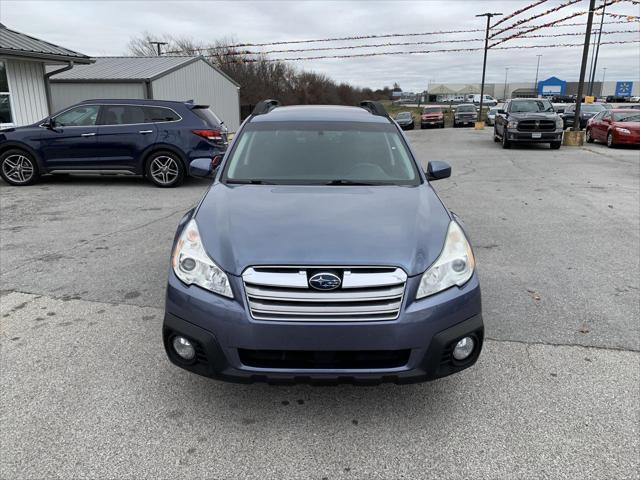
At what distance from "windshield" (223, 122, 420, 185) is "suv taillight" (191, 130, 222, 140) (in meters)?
6.28

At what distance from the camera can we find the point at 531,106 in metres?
19.4

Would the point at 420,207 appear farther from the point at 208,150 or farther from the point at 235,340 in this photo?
the point at 208,150

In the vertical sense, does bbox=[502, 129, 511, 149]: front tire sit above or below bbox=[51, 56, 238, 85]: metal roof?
below

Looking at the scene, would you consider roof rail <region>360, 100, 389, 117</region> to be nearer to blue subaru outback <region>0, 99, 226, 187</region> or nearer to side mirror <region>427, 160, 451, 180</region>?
side mirror <region>427, 160, 451, 180</region>

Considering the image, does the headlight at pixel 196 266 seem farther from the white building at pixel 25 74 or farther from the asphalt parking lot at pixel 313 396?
the white building at pixel 25 74

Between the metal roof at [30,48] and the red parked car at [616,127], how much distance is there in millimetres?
18486

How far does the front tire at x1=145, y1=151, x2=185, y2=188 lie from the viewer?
34.4 feet

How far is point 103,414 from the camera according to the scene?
287 cm

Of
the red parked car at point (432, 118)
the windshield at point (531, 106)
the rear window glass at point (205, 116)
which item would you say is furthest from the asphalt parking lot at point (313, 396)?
the red parked car at point (432, 118)

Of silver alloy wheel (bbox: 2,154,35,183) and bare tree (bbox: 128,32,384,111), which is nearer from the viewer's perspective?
silver alloy wheel (bbox: 2,154,35,183)

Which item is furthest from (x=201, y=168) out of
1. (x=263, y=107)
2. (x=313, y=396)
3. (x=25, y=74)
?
(x=25, y=74)

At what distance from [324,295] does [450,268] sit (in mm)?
733

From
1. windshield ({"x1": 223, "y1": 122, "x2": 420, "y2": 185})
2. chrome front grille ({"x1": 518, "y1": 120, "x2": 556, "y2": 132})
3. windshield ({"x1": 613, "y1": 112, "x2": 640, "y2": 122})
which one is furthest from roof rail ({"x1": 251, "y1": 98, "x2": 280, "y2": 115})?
windshield ({"x1": 613, "y1": 112, "x2": 640, "y2": 122})

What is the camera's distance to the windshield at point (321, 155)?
3.85 metres
